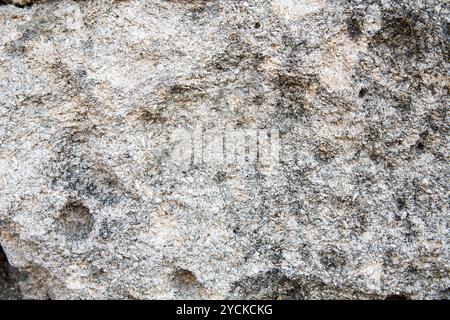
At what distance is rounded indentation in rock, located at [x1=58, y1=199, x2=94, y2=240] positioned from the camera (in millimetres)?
1015

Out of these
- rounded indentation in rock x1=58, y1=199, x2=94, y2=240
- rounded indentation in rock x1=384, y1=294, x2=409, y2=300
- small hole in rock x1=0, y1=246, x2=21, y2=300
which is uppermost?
rounded indentation in rock x1=58, y1=199, x2=94, y2=240

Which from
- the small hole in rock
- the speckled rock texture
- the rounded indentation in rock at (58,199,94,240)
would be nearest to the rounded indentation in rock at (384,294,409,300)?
the speckled rock texture

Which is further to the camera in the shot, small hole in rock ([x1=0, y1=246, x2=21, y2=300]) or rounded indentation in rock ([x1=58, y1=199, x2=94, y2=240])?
small hole in rock ([x1=0, y1=246, x2=21, y2=300])

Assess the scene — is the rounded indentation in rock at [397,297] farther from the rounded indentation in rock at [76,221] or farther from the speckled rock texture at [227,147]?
the rounded indentation in rock at [76,221]

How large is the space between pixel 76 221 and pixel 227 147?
347mm

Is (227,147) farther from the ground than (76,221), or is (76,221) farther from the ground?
→ (227,147)

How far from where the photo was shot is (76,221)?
1022 mm

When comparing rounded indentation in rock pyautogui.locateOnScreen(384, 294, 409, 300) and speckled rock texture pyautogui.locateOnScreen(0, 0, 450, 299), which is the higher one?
speckled rock texture pyautogui.locateOnScreen(0, 0, 450, 299)

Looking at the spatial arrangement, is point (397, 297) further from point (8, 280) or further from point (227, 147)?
point (8, 280)

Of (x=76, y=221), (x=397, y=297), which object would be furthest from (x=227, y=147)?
(x=397, y=297)

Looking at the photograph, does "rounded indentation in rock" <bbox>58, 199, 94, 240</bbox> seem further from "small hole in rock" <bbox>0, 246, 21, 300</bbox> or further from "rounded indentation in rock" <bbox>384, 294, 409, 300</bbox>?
"rounded indentation in rock" <bbox>384, 294, 409, 300</bbox>

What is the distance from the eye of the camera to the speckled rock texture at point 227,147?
0.94 metres

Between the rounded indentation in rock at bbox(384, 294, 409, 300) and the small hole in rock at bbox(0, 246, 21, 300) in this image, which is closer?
the rounded indentation in rock at bbox(384, 294, 409, 300)
